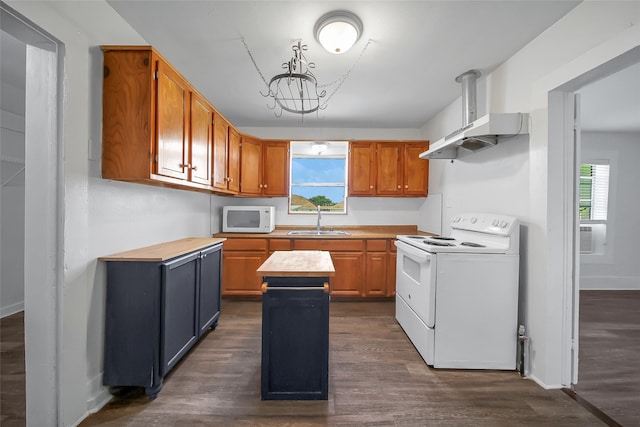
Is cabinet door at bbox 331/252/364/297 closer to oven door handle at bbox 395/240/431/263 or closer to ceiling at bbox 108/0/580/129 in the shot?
oven door handle at bbox 395/240/431/263

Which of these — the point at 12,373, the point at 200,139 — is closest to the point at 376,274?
the point at 200,139

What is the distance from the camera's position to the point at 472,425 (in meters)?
1.53

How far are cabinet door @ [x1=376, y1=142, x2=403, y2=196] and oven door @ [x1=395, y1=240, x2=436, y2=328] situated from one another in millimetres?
1233

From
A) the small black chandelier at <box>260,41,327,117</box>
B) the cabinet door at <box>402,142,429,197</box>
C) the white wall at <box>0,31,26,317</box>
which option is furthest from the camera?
the cabinet door at <box>402,142,429,197</box>

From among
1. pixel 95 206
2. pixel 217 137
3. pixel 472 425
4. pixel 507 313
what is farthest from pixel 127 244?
pixel 507 313

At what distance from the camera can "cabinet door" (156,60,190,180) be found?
1.73 meters

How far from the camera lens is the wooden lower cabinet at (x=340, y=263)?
11.4ft

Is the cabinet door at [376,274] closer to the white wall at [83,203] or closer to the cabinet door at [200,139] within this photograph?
the cabinet door at [200,139]

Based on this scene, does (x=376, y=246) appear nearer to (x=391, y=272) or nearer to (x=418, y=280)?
(x=391, y=272)

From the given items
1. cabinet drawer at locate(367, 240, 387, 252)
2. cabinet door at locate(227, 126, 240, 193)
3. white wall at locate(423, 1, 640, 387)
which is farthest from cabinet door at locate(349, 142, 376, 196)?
white wall at locate(423, 1, 640, 387)

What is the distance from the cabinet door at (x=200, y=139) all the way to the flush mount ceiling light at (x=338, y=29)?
113 cm

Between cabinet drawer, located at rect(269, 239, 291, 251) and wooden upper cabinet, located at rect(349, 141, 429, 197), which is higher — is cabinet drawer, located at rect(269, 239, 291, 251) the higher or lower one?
the lower one

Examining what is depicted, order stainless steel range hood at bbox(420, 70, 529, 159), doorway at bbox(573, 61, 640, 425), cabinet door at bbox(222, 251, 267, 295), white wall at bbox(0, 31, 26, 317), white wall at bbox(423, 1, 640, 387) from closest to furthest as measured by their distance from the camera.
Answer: white wall at bbox(423, 1, 640, 387) → stainless steel range hood at bbox(420, 70, 529, 159) → doorway at bbox(573, 61, 640, 425) → white wall at bbox(0, 31, 26, 317) → cabinet door at bbox(222, 251, 267, 295)

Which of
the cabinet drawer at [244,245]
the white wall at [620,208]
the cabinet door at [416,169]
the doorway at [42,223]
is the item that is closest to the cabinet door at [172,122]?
the doorway at [42,223]
